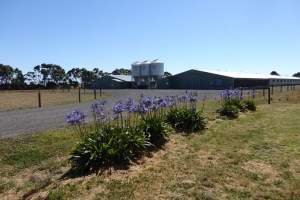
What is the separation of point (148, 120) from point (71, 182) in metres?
3.22

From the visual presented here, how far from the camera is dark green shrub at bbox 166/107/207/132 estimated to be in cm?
1122

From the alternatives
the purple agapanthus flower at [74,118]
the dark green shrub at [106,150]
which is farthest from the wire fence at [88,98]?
the purple agapanthus flower at [74,118]

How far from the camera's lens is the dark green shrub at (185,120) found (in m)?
11.2

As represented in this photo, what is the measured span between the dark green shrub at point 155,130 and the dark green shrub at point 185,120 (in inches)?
64.9

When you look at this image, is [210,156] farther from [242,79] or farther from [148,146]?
[242,79]

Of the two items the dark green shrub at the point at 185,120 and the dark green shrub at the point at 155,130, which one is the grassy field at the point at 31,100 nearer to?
the dark green shrub at the point at 185,120

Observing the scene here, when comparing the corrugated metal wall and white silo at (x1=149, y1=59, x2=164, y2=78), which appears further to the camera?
white silo at (x1=149, y1=59, x2=164, y2=78)

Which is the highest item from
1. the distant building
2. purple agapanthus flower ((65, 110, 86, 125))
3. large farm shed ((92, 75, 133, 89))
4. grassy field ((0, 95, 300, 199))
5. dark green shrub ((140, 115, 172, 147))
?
the distant building

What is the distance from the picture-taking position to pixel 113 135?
25.6 ft

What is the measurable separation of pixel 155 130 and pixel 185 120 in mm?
2280

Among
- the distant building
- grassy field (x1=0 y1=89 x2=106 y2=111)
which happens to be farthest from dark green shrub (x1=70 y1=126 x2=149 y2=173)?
the distant building

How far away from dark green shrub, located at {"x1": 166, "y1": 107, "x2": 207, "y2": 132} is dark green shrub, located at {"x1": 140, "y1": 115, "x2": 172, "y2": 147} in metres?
1.65

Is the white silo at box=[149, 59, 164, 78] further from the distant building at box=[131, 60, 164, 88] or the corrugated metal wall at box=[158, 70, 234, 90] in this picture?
the corrugated metal wall at box=[158, 70, 234, 90]

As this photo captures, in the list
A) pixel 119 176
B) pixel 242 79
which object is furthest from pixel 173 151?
pixel 242 79
